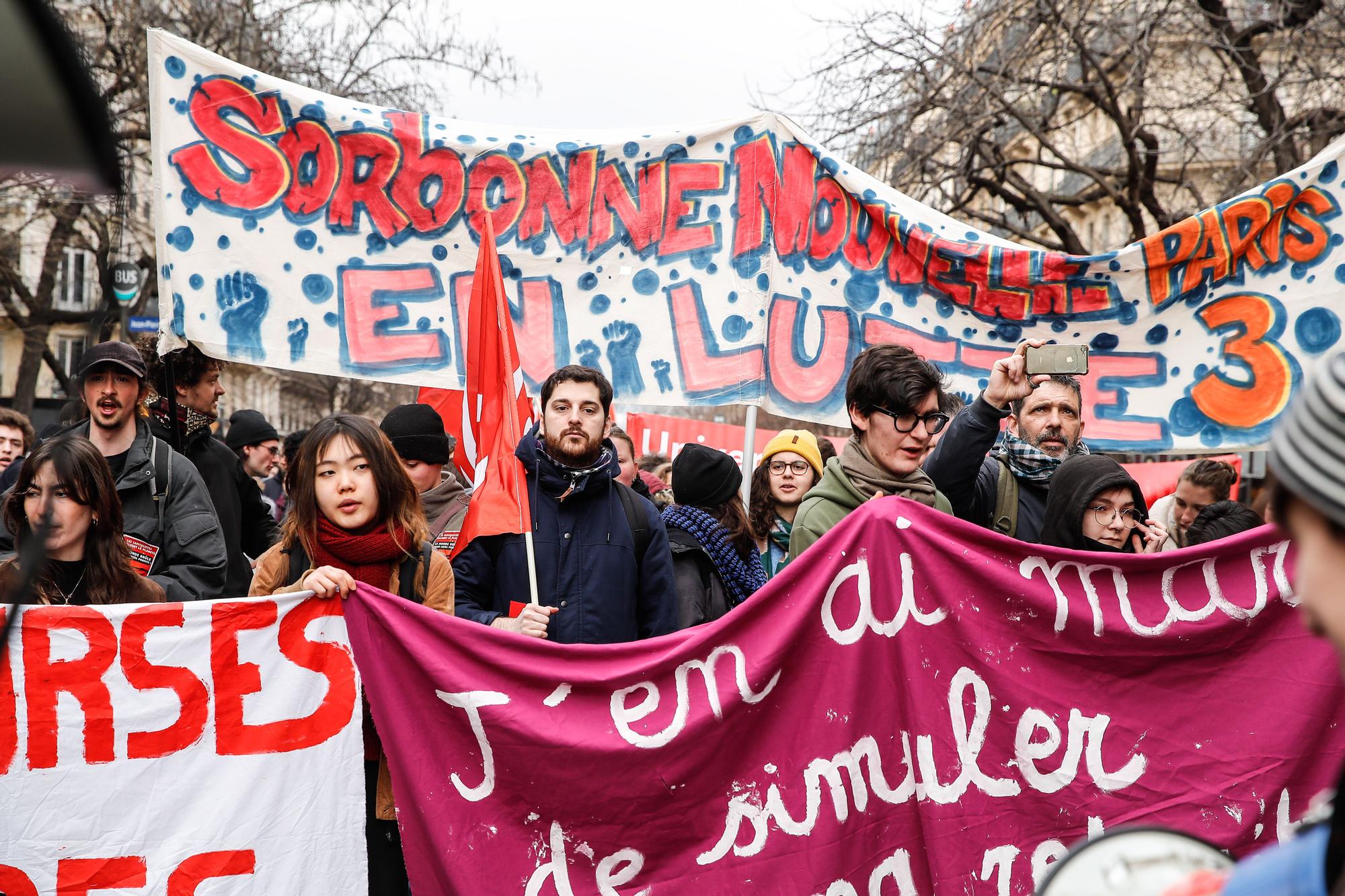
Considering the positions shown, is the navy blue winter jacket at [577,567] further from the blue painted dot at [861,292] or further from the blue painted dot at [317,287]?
the blue painted dot at [861,292]

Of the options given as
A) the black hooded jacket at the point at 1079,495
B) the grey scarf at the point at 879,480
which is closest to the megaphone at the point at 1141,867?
the grey scarf at the point at 879,480

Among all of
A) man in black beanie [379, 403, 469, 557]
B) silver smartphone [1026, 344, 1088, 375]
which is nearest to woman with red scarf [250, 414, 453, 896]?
man in black beanie [379, 403, 469, 557]

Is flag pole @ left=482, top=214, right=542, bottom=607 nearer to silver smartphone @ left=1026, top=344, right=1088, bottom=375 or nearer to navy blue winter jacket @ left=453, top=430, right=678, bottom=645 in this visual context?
navy blue winter jacket @ left=453, top=430, right=678, bottom=645

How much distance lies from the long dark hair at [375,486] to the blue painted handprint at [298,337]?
1.04m

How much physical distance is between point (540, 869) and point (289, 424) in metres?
39.2

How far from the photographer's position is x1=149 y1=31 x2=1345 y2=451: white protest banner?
15.0 ft

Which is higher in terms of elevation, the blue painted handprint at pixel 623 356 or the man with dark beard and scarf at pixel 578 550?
the blue painted handprint at pixel 623 356

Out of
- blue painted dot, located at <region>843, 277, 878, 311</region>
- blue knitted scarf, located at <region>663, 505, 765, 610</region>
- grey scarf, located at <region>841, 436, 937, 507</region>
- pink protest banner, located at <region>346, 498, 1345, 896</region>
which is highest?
blue painted dot, located at <region>843, 277, 878, 311</region>

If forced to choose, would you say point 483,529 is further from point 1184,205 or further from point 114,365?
point 1184,205

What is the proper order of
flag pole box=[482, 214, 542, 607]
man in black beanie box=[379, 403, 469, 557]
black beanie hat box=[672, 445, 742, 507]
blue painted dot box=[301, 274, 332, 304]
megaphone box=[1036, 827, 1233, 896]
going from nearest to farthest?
megaphone box=[1036, 827, 1233, 896] < flag pole box=[482, 214, 542, 607] < blue painted dot box=[301, 274, 332, 304] < black beanie hat box=[672, 445, 742, 507] < man in black beanie box=[379, 403, 469, 557]

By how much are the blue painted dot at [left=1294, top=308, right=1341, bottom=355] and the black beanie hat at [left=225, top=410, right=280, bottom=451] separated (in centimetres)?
529

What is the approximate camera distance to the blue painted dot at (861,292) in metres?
4.98

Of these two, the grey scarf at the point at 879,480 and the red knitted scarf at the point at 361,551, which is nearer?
the red knitted scarf at the point at 361,551

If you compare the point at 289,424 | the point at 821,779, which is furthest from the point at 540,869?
the point at 289,424
